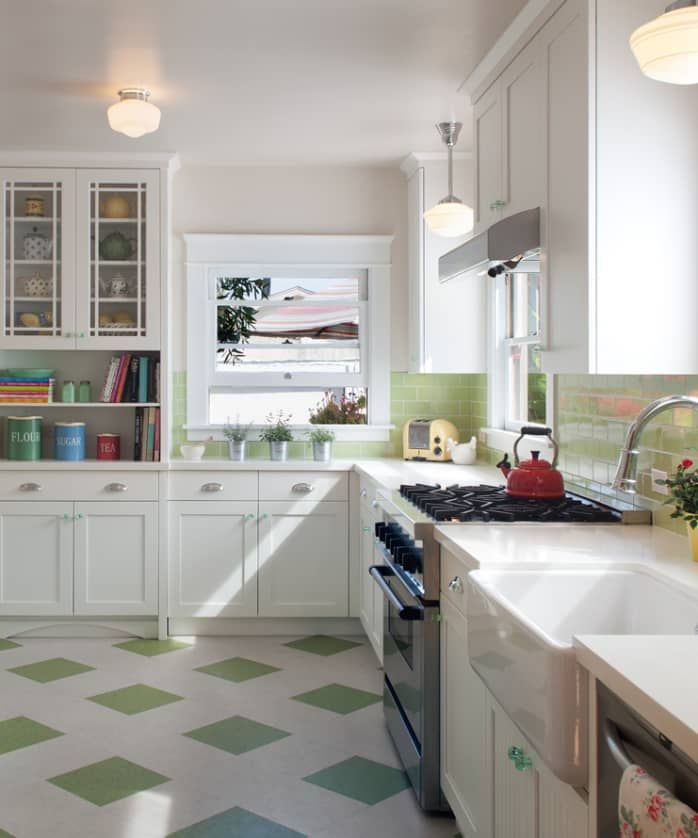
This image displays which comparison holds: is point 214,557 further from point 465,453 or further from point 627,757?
point 627,757

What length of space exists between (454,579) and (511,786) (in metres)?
0.64

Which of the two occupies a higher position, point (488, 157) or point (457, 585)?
point (488, 157)

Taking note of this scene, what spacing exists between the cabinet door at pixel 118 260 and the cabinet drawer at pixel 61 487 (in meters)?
0.70

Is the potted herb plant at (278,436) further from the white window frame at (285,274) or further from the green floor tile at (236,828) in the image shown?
the green floor tile at (236,828)

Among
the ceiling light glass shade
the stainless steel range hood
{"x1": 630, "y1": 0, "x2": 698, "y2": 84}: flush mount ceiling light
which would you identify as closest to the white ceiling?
the ceiling light glass shade

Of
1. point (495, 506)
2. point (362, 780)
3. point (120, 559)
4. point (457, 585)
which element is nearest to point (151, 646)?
point (120, 559)

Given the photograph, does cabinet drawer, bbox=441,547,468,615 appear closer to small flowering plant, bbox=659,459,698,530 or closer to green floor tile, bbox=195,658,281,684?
small flowering plant, bbox=659,459,698,530

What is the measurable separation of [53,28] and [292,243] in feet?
7.26

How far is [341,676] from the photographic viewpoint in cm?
432

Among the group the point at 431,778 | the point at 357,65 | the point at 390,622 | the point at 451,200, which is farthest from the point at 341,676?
the point at 357,65

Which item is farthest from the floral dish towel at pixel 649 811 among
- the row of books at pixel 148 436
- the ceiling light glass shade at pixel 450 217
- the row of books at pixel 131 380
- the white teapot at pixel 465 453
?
the row of books at pixel 131 380

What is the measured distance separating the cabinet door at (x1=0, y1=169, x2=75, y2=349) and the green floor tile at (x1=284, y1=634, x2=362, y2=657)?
196 centimetres

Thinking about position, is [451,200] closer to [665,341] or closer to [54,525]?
[665,341]

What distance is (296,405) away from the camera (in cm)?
541
